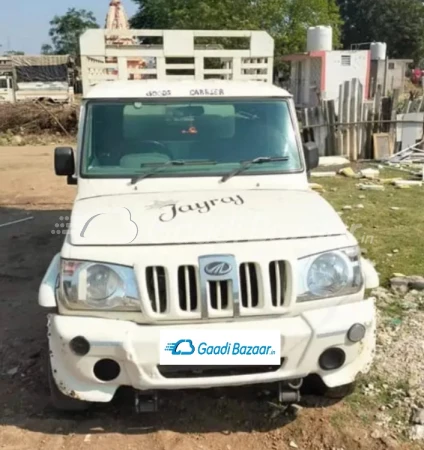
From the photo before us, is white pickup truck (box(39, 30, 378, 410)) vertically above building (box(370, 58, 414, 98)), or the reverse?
building (box(370, 58, 414, 98))

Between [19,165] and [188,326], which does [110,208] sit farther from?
[19,165]

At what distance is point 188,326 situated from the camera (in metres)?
2.95

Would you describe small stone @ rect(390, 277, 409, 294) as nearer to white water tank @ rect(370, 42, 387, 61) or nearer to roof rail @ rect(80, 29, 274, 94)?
roof rail @ rect(80, 29, 274, 94)

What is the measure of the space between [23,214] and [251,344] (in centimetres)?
676

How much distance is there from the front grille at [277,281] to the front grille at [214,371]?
311 millimetres

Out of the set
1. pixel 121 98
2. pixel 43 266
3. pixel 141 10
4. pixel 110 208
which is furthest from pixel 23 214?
pixel 141 10

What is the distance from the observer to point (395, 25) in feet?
201

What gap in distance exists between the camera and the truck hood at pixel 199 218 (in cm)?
312

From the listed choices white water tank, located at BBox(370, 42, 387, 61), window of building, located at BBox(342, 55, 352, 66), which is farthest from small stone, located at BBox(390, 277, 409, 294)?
white water tank, located at BBox(370, 42, 387, 61)

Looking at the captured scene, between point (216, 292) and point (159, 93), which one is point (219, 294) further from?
point (159, 93)

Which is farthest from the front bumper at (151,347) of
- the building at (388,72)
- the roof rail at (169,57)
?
the building at (388,72)

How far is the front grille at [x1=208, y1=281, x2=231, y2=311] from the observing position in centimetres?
294

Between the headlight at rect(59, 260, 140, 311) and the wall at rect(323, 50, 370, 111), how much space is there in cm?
2310

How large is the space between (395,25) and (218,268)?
64.9 m
